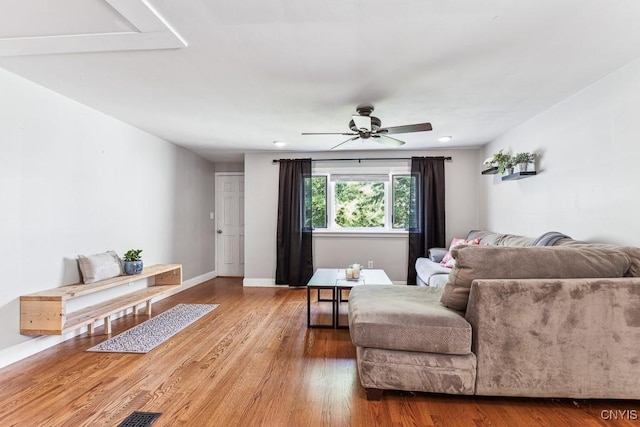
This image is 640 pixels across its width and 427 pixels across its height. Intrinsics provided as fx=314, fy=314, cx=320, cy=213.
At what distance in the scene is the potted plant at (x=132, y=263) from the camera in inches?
133

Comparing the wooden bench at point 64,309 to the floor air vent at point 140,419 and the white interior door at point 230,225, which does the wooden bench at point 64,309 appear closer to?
the floor air vent at point 140,419

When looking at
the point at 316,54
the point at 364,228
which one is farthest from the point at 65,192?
the point at 364,228

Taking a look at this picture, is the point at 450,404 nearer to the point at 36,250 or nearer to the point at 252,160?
the point at 36,250

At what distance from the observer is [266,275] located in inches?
213

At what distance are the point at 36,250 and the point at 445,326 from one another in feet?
10.8

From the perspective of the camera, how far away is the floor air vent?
171 centimetres

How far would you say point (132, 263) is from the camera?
134 inches

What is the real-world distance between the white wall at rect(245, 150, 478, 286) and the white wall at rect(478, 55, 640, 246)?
1.27m

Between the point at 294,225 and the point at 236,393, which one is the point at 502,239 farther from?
the point at 236,393

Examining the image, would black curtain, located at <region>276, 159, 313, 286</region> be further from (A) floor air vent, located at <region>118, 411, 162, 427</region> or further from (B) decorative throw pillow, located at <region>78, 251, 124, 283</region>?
(A) floor air vent, located at <region>118, 411, 162, 427</region>

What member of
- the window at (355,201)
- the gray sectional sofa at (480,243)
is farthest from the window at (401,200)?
the gray sectional sofa at (480,243)

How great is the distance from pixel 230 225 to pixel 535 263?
209 inches

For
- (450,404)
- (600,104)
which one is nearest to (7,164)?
(450,404)

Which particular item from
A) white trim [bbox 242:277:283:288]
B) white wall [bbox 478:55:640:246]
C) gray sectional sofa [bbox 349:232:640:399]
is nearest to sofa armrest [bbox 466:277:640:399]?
gray sectional sofa [bbox 349:232:640:399]
